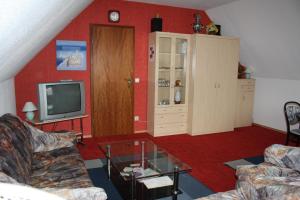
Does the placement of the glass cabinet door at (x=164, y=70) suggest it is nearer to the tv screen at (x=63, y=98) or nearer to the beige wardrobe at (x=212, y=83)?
the beige wardrobe at (x=212, y=83)

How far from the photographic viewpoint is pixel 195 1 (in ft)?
14.6

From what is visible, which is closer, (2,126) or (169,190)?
(2,126)

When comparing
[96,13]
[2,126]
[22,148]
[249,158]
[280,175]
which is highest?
[96,13]

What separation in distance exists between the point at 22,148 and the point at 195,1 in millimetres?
3751

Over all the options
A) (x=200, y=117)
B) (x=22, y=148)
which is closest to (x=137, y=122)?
(x=200, y=117)

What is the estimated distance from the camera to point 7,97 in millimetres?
3365

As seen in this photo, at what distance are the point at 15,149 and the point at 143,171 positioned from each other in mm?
1206

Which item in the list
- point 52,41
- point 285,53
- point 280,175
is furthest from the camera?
point 285,53

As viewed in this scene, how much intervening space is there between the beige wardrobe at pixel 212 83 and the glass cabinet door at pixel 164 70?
1.44 feet

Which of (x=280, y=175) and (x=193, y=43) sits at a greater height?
(x=193, y=43)

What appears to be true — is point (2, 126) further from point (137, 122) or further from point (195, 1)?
point (195, 1)

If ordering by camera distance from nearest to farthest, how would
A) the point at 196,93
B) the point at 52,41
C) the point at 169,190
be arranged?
1. the point at 169,190
2. the point at 52,41
3. the point at 196,93

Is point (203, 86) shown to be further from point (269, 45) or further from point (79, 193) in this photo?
point (79, 193)

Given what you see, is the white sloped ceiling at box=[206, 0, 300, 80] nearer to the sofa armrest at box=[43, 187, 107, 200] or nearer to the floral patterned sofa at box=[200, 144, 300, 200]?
the floral patterned sofa at box=[200, 144, 300, 200]
